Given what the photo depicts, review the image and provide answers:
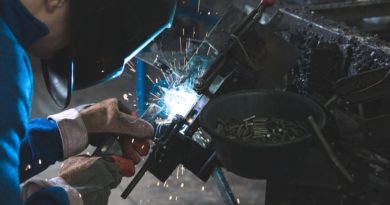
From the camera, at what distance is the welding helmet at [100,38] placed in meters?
1.26

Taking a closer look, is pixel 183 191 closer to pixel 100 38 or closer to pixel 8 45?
pixel 100 38

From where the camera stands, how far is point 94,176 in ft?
5.16

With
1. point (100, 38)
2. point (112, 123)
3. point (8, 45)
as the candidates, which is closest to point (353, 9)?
point (112, 123)

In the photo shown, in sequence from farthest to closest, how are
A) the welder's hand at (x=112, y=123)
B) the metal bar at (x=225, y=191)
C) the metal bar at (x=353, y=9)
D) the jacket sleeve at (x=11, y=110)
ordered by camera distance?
the metal bar at (x=353, y=9) → the metal bar at (x=225, y=191) → the welder's hand at (x=112, y=123) → the jacket sleeve at (x=11, y=110)

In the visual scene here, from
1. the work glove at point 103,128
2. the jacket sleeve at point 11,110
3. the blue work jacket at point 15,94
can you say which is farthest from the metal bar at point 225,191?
the jacket sleeve at point 11,110

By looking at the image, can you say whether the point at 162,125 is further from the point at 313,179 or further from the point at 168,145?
the point at 313,179

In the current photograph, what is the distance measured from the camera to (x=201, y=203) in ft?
9.82

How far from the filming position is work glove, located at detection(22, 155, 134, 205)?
1.49 meters

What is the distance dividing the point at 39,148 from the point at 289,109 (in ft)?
2.78

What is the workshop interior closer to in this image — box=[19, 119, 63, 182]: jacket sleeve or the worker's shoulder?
box=[19, 119, 63, 182]: jacket sleeve

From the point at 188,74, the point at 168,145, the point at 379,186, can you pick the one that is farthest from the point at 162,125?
the point at 379,186

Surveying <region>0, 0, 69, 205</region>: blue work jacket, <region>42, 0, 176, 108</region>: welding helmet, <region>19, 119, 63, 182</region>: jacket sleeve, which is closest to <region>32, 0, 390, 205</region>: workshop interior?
<region>19, 119, 63, 182</region>: jacket sleeve

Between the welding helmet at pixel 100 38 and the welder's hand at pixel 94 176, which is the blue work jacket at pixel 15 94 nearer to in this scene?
the welding helmet at pixel 100 38

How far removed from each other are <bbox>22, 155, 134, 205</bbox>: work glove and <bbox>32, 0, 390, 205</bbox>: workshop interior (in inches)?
3.3
